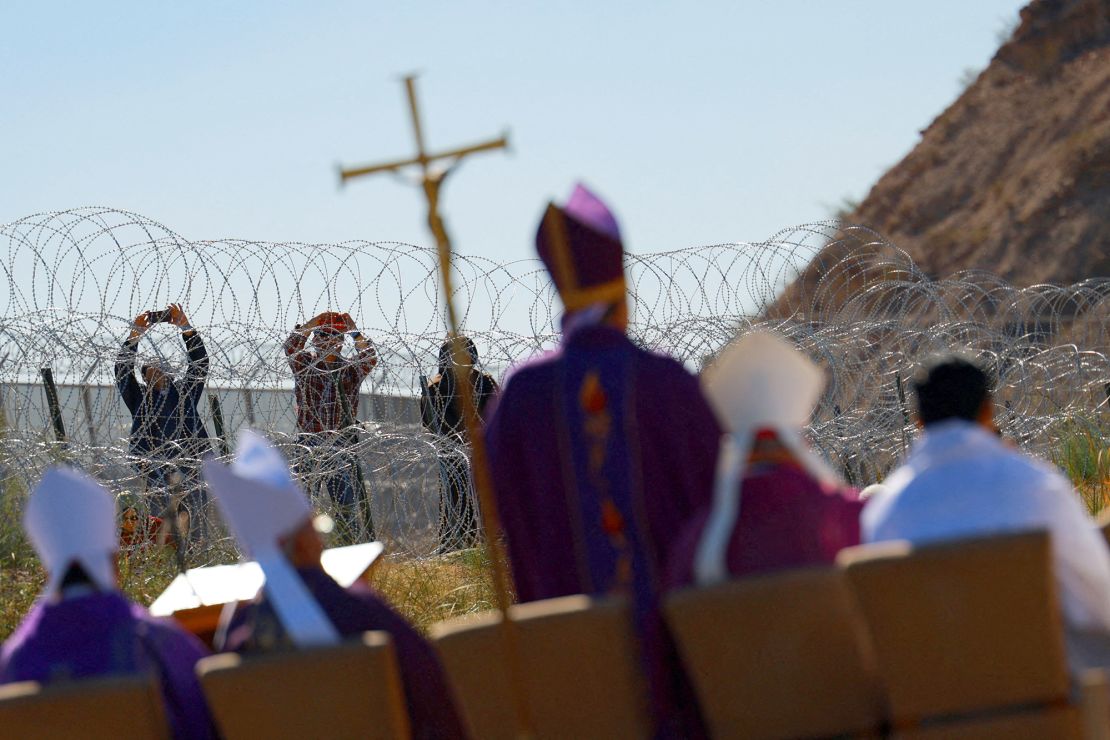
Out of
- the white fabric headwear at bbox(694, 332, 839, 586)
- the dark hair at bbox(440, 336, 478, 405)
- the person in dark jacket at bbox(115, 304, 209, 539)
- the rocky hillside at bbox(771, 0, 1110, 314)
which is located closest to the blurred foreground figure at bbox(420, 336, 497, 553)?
the dark hair at bbox(440, 336, 478, 405)

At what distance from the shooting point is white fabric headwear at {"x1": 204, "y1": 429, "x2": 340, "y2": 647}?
145 inches

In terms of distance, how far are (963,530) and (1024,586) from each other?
Result: 379mm

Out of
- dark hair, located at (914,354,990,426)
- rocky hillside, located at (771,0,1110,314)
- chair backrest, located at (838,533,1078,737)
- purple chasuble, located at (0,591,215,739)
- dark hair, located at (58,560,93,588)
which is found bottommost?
chair backrest, located at (838,533,1078,737)

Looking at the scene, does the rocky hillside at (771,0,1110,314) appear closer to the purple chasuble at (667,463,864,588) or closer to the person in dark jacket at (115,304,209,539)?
the person in dark jacket at (115,304,209,539)

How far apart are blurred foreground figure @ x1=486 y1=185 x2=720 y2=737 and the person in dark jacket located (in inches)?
A: 161

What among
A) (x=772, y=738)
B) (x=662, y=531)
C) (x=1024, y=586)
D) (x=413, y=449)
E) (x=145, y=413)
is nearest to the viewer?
(x=1024, y=586)

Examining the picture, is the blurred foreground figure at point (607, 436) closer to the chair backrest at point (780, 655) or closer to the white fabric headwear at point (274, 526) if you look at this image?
the chair backrest at point (780, 655)

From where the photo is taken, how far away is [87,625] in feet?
12.5

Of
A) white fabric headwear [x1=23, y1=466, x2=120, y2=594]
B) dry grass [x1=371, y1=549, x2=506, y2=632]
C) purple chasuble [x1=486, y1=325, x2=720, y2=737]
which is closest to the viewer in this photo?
white fabric headwear [x1=23, y1=466, x2=120, y2=594]

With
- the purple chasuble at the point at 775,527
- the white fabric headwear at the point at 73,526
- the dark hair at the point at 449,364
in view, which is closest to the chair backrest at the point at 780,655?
the purple chasuble at the point at 775,527

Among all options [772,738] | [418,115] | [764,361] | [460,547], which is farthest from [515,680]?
[460,547]

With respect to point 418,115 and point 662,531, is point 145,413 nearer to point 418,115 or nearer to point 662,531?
point 662,531

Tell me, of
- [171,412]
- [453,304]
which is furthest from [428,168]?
[171,412]

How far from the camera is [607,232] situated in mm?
4375
